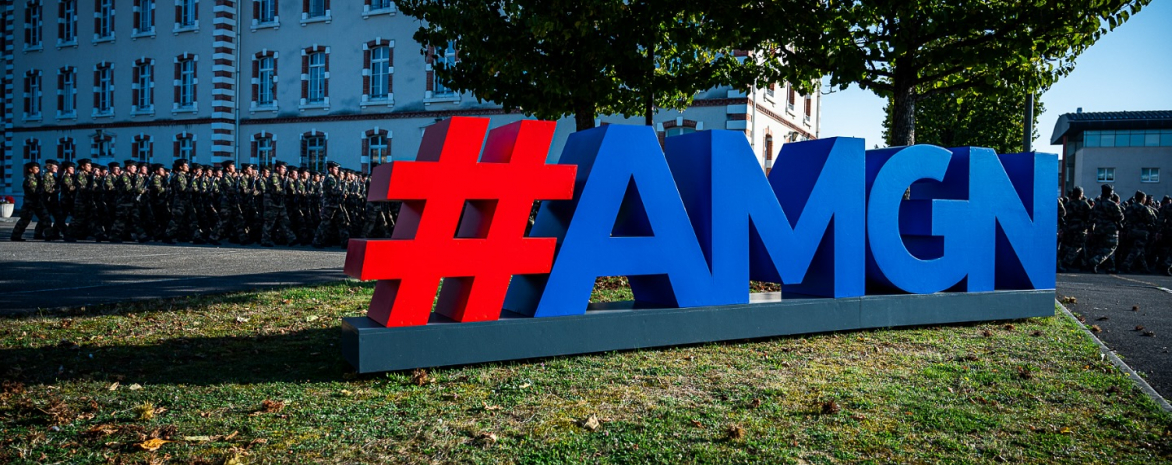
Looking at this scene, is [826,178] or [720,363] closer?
[720,363]

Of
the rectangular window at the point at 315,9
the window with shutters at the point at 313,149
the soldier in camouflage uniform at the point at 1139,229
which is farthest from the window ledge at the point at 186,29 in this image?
the soldier in camouflage uniform at the point at 1139,229

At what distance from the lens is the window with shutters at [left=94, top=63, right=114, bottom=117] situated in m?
35.4

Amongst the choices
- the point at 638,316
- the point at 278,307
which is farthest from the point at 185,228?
the point at 638,316

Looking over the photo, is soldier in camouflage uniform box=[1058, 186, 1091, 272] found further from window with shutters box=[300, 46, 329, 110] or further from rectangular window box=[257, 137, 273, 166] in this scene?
rectangular window box=[257, 137, 273, 166]

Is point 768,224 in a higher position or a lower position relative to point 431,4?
lower

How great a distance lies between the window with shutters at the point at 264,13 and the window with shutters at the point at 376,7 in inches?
173

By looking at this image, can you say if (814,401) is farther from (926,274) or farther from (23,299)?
(23,299)

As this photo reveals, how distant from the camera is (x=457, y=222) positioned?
18.0 feet

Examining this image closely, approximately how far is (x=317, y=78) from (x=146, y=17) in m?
9.55

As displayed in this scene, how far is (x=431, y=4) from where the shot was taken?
460 inches

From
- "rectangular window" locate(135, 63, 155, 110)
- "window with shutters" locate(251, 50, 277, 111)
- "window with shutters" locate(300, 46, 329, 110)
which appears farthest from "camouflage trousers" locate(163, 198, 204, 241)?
"rectangular window" locate(135, 63, 155, 110)

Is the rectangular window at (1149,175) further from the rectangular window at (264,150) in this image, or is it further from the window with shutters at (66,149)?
the window with shutters at (66,149)

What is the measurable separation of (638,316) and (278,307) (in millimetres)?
4393

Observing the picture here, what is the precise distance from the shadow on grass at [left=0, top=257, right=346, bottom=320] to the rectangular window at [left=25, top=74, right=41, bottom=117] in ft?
98.9
